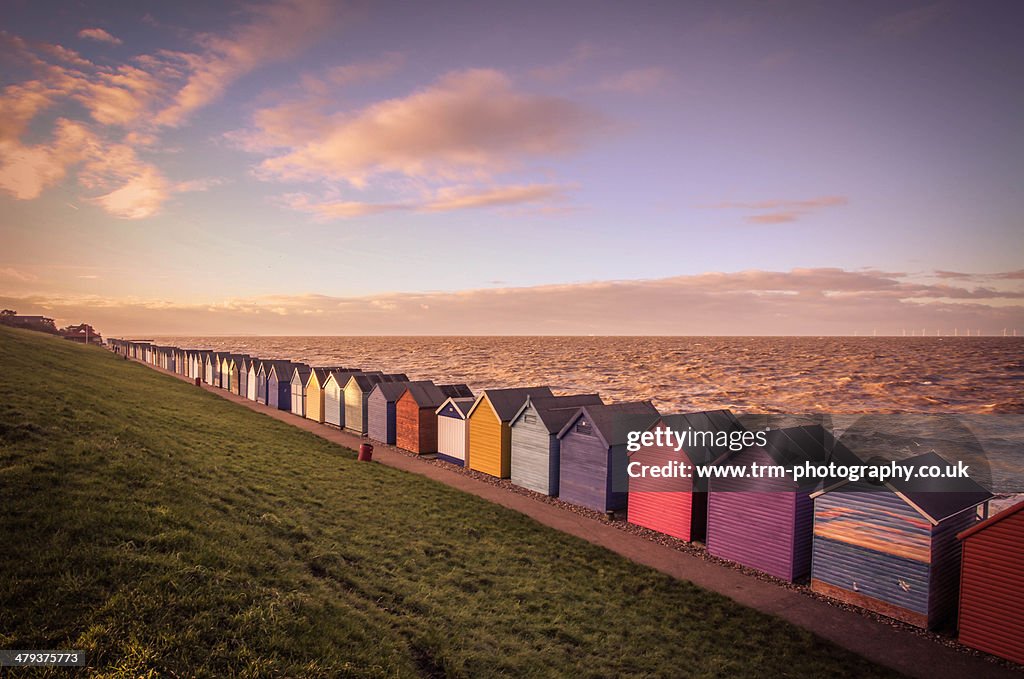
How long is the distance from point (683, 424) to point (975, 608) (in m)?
10.7

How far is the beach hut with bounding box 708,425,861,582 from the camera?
18.9 m

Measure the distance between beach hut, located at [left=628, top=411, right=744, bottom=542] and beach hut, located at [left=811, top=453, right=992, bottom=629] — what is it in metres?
4.85

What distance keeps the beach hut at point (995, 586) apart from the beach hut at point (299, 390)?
52.4 meters

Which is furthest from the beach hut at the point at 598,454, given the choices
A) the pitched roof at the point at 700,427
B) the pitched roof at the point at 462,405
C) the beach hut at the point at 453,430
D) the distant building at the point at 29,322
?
the distant building at the point at 29,322

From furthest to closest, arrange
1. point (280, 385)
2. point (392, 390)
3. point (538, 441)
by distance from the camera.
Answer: point (280, 385)
point (392, 390)
point (538, 441)

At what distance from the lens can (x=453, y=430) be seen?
36062 mm

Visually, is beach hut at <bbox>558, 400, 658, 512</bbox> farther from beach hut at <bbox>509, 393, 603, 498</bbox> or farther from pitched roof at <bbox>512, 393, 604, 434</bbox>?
pitched roof at <bbox>512, 393, 604, 434</bbox>

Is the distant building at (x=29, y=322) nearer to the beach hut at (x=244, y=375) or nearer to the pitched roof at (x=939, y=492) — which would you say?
the beach hut at (x=244, y=375)

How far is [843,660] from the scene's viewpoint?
46.3 feet

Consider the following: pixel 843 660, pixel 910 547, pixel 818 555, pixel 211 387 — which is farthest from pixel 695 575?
pixel 211 387

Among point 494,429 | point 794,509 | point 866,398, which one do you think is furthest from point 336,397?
point 866,398

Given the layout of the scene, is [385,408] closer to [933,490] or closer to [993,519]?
[933,490]

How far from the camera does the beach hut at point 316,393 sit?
5088 centimetres

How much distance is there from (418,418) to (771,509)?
25.5 m
